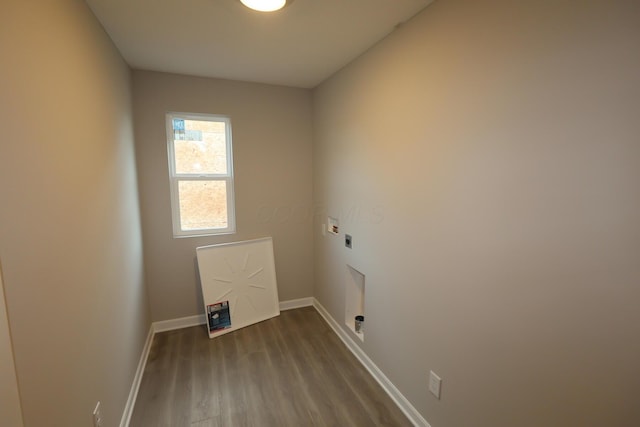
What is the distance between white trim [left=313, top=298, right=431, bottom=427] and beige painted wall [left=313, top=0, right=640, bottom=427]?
0.24 ft

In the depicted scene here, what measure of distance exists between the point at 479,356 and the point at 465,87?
1329mm

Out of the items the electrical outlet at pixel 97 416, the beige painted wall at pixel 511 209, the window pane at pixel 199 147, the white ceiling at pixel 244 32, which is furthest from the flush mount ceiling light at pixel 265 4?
the electrical outlet at pixel 97 416

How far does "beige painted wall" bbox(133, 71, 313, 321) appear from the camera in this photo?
9.31 feet

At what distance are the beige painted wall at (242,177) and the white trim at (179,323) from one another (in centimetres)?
6

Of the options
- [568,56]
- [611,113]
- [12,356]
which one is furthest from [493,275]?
[12,356]

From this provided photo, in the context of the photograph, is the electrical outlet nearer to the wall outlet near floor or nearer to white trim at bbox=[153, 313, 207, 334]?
white trim at bbox=[153, 313, 207, 334]

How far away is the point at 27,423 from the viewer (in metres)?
0.95

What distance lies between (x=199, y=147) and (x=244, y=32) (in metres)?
1.41

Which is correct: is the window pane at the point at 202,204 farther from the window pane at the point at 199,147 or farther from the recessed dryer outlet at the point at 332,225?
the recessed dryer outlet at the point at 332,225

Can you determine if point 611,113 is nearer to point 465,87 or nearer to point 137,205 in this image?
point 465,87

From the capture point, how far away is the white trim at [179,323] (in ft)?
10.1

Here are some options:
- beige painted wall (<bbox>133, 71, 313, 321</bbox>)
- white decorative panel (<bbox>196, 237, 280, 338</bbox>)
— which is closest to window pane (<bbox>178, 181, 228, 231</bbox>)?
beige painted wall (<bbox>133, 71, 313, 321</bbox>)

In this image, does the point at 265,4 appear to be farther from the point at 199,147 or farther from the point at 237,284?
the point at 237,284

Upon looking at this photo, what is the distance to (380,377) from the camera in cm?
233
